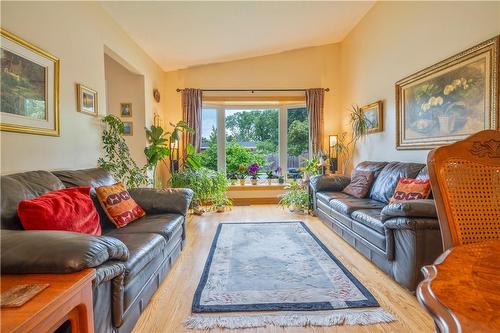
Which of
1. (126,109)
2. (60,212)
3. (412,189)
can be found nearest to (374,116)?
(412,189)

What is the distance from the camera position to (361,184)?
3.55 m

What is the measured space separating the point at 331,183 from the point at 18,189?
3.61 m

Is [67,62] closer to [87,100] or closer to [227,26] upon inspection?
[87,100]

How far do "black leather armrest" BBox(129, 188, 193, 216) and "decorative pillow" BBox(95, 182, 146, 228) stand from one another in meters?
0.20

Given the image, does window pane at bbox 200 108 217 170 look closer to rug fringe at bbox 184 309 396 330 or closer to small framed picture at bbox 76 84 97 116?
small framed picture at bbox 76 84 97 116

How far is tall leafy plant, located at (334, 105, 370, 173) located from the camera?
452 centimetres

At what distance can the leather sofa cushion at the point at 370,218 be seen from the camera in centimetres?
231

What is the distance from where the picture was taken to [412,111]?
10.8ft

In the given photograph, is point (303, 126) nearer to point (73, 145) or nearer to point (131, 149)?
point (131, 149)

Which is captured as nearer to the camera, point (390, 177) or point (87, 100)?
point (87, 100)

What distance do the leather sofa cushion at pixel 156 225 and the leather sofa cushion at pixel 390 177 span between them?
91.5 inches

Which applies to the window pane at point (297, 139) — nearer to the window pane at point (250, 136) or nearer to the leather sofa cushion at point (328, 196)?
the window pane at point (250, 136)

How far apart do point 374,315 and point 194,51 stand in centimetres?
441

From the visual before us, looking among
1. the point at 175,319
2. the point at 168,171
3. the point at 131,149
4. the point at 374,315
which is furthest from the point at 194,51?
the point at 374,315
